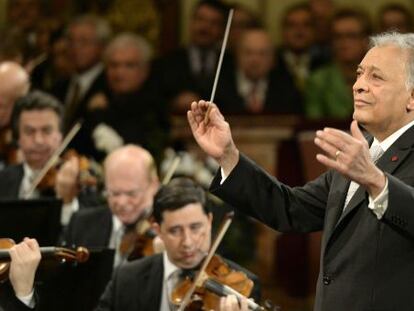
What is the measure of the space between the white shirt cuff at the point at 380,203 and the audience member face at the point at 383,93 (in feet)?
0.94

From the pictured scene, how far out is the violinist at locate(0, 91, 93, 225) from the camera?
19.2 ft

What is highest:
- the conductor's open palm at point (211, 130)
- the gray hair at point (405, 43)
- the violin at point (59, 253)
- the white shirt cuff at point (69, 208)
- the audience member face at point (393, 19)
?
the gray hair at point (405, 43)

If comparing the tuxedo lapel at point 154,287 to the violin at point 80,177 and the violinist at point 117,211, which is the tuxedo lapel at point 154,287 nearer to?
the violinist at point 117,211

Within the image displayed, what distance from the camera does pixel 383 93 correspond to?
3.23 m

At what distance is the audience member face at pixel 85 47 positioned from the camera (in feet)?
24.7

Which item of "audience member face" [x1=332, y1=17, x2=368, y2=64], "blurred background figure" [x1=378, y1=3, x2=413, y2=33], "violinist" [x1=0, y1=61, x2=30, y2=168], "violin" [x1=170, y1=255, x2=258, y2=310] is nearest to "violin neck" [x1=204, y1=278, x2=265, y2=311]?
"violin" [x1=170, y1=255, x2=258, y2=310]

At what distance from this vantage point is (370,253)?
3158 mm

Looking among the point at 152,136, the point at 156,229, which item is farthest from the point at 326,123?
the point at 156,229

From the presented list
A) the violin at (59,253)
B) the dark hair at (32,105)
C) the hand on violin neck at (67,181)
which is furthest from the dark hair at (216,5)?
the violin at (59,253)

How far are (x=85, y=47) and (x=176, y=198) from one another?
3122mm

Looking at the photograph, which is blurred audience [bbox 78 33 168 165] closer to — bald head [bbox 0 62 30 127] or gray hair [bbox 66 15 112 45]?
gray hair [bbox 66 15 112 45]

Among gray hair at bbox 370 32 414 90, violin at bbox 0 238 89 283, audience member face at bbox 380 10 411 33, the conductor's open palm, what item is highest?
gray hair at bbox 370 32 414 90

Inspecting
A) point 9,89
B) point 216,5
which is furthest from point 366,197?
point 216,5

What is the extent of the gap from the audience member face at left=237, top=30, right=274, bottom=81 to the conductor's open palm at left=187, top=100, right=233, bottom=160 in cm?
391
